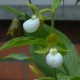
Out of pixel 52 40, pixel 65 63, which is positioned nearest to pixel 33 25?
pixel 52 40

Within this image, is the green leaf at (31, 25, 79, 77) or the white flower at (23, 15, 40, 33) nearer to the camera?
the white flower at (23, 15, 40, 33)

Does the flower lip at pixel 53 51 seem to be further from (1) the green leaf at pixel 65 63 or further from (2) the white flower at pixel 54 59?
(1) the green leaf at pixel 65 63

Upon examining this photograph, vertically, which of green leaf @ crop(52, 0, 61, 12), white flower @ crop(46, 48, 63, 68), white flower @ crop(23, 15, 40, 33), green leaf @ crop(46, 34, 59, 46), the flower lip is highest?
green leaf @ crop(52, 0, 61, 12)

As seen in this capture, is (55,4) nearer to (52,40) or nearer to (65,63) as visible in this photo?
(52,40)

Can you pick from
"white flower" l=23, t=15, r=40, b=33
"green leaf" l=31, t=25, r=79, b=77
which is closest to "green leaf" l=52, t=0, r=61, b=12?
"white flower" l=23, t=15, r=40, b=33

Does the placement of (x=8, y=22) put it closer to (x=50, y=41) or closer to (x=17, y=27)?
(x=17, y=27)

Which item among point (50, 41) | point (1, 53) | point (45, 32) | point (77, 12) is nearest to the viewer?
point (50, 41)

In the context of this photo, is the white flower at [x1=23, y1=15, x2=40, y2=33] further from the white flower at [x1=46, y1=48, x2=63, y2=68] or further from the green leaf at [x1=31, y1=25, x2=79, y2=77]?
the green leaf at [x1=31, y1=25, x2=79, y2=77]

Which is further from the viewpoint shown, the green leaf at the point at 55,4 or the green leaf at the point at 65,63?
the green leaf at the point at 65,63

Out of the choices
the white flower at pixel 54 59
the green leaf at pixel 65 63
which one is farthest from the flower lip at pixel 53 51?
the green leaf at pixel 65 63

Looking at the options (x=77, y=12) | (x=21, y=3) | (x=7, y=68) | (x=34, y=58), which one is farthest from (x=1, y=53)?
(x=34, y=58)

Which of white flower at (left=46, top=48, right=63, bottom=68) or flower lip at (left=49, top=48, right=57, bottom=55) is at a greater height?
flower lip at (left=49, top=48, right=57, bottom=55)
